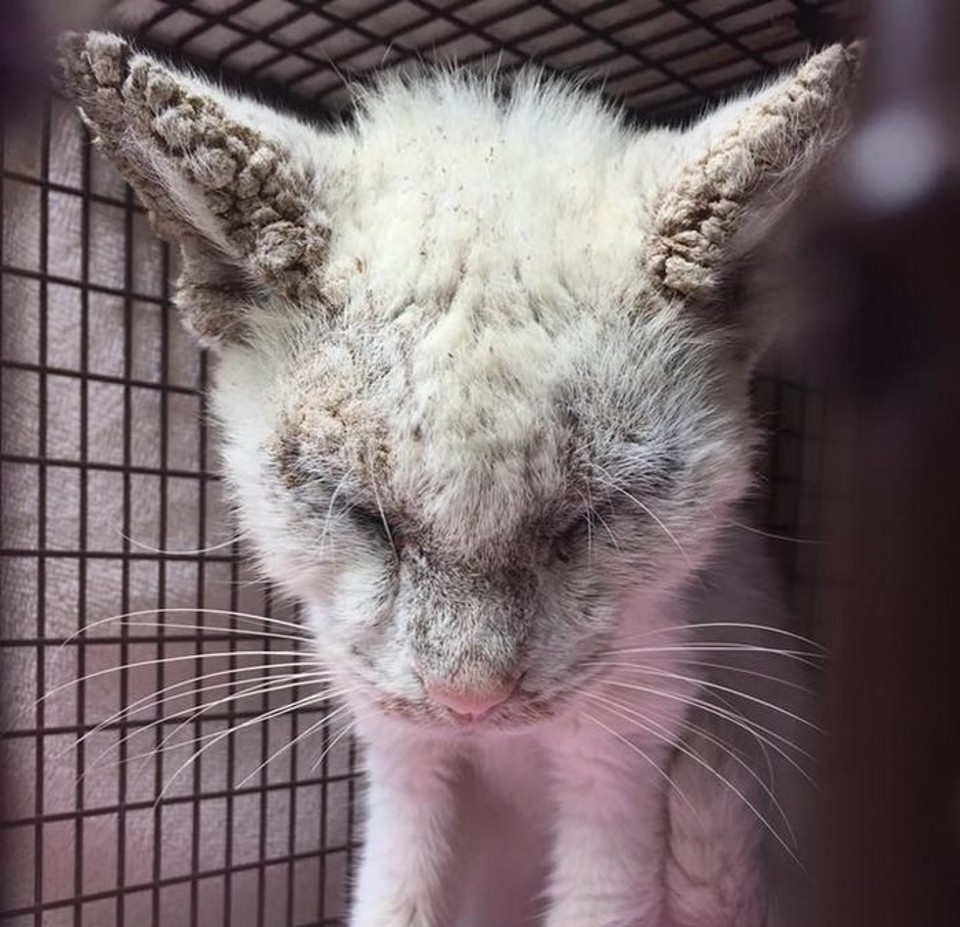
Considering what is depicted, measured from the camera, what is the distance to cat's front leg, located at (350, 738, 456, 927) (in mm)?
1156

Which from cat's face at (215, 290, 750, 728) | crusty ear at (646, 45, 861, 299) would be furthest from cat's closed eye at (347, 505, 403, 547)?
crusty ear at (646, 45, 861, 299)

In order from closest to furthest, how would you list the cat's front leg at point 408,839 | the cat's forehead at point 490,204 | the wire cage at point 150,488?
1. the cat's forehead at point 490,204
2. the cat's front leg at point 408,839
3. the wire cage at point 150,488

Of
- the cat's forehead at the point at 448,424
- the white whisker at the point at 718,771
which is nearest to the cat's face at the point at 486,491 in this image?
the cat's forehead at the point at 448,424

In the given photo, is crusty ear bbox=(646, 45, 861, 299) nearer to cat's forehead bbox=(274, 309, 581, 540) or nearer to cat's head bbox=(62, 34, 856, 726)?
cat's head bbox=(62, 34, 856, 726)

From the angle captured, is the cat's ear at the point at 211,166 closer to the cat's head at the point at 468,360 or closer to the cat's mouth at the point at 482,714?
the cat's head at the point at 468,360

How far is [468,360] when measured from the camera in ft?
2.76

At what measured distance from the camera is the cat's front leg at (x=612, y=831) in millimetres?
1062

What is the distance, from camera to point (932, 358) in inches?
22.1

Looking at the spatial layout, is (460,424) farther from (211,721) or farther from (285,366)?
(211,721)

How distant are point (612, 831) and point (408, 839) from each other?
8.7 inches

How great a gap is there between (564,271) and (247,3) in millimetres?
614

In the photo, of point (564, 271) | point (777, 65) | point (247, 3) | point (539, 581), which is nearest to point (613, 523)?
point (539, 581)

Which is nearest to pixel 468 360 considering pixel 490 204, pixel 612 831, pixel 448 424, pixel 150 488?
pixel 448 424

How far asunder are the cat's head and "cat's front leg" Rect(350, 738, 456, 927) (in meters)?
0.24
